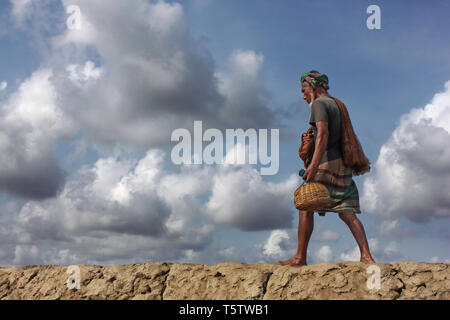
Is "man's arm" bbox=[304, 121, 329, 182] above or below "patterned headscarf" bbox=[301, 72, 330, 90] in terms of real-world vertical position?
below

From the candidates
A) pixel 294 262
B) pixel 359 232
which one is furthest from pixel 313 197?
pixel 294 262

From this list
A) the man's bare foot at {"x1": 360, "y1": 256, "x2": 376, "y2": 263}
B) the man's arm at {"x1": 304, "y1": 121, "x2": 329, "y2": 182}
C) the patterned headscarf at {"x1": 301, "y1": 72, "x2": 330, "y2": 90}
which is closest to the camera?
the man's bare foot at {"x1": 360, "y1": 256, "x2": 376, "y2": 263}

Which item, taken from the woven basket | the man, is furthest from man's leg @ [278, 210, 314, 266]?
the woven basket

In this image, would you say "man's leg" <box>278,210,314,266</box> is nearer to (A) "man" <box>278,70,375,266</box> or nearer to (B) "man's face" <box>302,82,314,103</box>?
(A) "man" <box>278,70,375,266</box>

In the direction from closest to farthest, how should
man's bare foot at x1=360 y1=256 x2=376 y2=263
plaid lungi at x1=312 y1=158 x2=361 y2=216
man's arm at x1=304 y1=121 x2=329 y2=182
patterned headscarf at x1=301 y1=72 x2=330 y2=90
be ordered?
man's bare foot at x1=360 y1=256 x2=376 y2=263, man's arm at x1=304 y1=121 x2=329 y2=182, plaid lungi at x1=312 y1=158 x2=361 y2=216, patterned headscarf at x1=301 y1=72 x2=330 y2=90

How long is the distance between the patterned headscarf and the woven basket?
60.7 inches

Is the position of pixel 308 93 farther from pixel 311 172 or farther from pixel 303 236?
pixel 303 236

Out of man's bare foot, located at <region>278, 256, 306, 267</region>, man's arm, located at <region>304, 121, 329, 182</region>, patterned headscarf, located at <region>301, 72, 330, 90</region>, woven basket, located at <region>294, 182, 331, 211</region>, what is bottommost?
man's bare foot, located at <region>278, 256, 306, 267</region>

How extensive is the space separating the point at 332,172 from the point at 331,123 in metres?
0.67

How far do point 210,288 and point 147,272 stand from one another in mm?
939

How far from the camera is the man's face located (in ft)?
19.5

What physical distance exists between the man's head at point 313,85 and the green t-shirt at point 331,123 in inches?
9.7

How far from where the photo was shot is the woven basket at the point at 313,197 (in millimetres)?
5258

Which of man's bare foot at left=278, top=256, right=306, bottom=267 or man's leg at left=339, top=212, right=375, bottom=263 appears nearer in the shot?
man's leg at left=339, top=212, right=375, bottom=263
